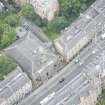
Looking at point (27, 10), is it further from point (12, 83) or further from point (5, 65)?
point (12, 83)

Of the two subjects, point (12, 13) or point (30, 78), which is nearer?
point (30, 78)

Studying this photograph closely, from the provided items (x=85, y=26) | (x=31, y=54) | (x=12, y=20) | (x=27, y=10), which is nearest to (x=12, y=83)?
(x=31, y=54)

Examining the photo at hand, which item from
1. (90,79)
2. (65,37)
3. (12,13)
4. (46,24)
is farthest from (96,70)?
(12,13)

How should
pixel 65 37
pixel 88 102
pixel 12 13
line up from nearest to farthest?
1. pixel 88 102
2. pixel 65 37
3. pixel 12 13

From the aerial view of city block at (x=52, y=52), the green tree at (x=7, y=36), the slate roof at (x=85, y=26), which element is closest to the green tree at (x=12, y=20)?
the aerial view of city block at (x=52, y=52)

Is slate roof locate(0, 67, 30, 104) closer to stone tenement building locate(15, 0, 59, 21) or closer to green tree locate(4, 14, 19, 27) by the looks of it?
green tree locate(4, 14, 19, 27)

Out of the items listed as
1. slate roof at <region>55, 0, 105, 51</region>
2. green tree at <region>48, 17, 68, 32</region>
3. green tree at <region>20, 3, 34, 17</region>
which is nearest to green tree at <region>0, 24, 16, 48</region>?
green tree at <region>20, 3, 34, 17</region>

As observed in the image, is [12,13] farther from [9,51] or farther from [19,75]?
[19,75]
